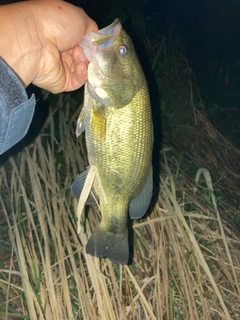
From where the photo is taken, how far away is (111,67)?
1.41m

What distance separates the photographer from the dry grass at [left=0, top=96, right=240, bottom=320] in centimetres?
211

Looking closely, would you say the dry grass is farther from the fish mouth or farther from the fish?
the fish mouth

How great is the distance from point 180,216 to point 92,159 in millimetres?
1029

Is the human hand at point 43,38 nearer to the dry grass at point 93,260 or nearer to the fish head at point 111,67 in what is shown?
the fish head at point 111,67

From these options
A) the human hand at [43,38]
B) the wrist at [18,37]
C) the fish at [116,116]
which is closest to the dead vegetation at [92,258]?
the fish at [116,116]

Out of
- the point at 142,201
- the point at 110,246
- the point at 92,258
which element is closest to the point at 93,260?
the point at 92,258

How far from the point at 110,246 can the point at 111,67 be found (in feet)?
2.09

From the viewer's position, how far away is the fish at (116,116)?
4.56 feet

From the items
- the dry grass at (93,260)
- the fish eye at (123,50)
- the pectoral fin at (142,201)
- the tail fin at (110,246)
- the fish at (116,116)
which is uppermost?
the fish eye at (123,50)

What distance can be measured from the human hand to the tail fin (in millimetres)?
569

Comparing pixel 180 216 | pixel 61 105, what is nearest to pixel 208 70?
pixel 61 105

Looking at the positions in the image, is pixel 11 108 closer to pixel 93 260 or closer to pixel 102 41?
pixel 102 41

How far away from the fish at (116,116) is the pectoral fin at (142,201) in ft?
0.06

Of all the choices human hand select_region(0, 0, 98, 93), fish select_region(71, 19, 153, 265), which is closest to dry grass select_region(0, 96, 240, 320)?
fish select_region(71, 19, 153, 265)
